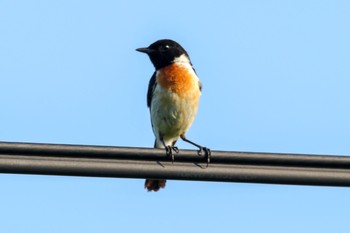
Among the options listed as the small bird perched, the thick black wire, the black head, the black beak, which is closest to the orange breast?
the small bird perched

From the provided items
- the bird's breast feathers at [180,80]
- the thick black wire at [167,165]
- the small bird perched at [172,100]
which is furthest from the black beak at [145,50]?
the thick black wire at [167,165]

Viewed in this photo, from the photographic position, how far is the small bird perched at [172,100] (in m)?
10.9

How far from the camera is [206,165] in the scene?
581 cm

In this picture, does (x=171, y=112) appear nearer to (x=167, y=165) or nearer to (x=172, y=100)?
(x=172, y=100)

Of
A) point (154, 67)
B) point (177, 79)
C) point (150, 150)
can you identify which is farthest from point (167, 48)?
point (150, 150)

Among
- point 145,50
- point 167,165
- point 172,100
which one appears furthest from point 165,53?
point 167,165

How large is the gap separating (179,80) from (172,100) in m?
0.36

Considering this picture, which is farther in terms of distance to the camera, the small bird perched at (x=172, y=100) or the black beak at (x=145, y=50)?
the black beak at (x=145, y=50)

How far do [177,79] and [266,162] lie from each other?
544cm

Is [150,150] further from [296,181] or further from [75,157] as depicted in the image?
[296,181]

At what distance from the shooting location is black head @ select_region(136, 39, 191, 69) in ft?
38.9

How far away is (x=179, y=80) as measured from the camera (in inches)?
436

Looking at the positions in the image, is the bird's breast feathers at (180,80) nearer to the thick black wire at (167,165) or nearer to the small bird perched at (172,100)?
the small bird perched at (172,100)

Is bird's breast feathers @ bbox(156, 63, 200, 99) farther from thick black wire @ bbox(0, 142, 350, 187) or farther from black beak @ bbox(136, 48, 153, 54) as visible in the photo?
thick black wire @ bbox(0, 142, 350, 187)
